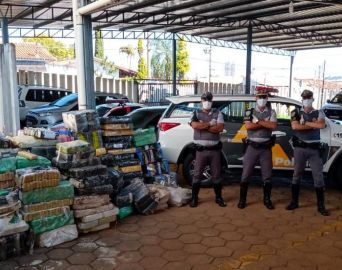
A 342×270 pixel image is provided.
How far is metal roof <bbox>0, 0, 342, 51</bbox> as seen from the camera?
44.0 ft

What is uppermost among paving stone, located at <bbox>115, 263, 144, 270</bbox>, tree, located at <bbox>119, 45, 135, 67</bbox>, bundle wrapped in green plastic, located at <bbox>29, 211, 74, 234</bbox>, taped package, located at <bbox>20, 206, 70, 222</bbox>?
tree, located at <bbox>119, 45, 135, 67</bbox>

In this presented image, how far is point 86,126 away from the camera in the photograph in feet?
19.7

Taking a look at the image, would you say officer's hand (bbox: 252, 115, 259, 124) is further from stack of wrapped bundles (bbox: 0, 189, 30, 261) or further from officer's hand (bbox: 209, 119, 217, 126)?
stack of wrapped bundles (bbox: 0, 189, 30, 261)

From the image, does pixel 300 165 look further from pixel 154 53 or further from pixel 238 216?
pixel 154 53

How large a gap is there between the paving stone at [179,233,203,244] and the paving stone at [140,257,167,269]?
57 centimetres

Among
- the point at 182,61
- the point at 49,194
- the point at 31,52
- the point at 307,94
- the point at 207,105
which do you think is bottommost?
the point at 49,194

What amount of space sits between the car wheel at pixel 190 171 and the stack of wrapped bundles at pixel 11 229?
3.37m

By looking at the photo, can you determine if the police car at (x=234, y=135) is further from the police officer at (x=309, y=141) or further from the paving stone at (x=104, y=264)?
the paving stone at (x=104, y=264)

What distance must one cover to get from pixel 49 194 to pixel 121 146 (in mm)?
1856

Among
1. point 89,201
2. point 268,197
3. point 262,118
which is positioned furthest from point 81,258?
point 262,118

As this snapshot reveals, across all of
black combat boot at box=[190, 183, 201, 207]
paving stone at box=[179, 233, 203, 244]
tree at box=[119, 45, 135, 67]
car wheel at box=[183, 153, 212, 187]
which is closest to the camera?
paving stone at box=[179, 233, 203, 244]

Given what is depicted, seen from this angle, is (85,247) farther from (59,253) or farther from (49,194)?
(49,194)

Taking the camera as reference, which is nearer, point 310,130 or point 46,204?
point 46,204

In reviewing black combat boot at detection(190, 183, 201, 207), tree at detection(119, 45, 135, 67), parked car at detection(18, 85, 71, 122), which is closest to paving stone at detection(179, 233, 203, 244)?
black combat boot at detection(190, 183, 201, 207)
